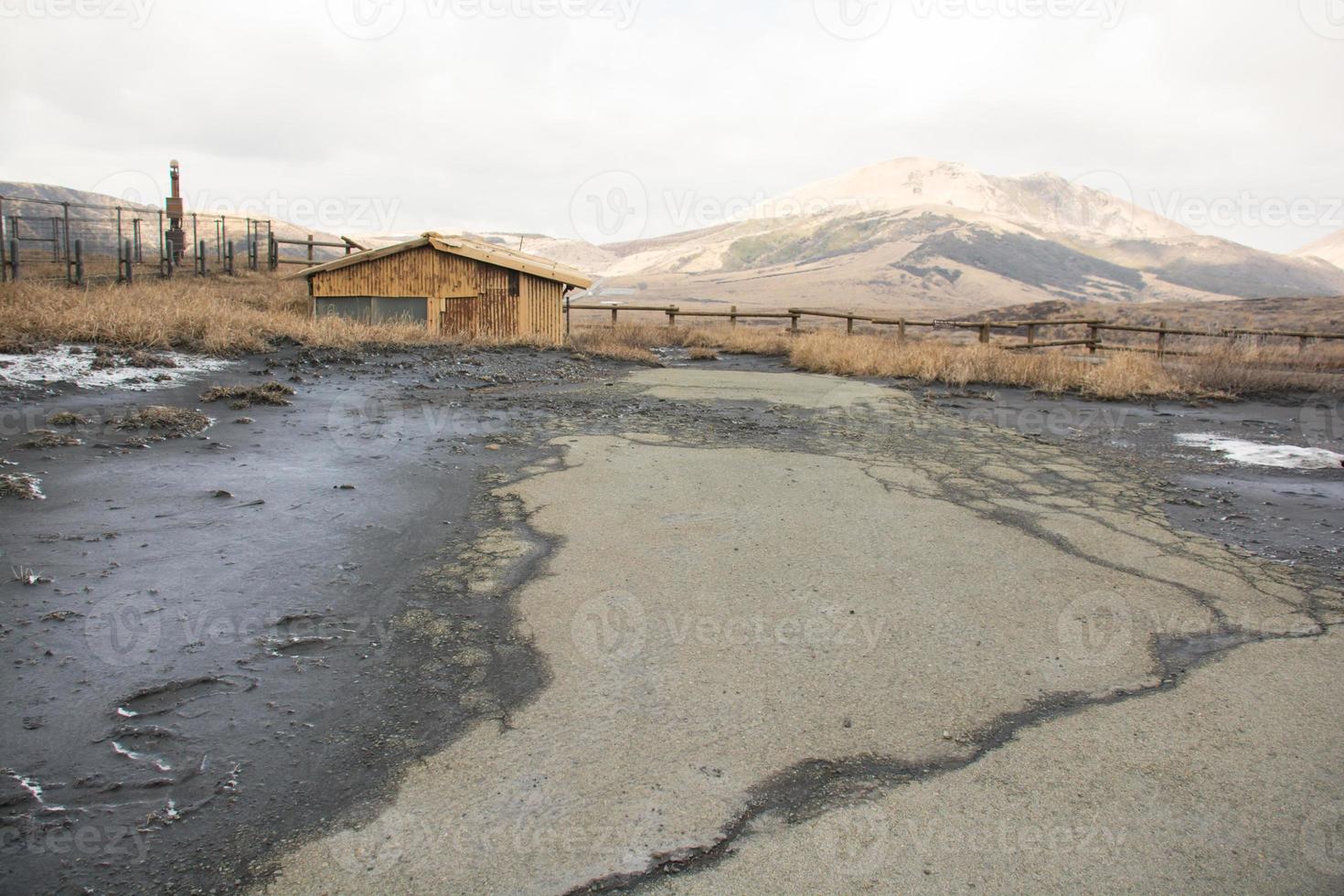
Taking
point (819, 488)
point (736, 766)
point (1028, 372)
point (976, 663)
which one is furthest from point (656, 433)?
point (1028, 372)

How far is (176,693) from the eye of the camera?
3.85 meters

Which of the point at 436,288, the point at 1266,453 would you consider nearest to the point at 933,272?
the point at 436,288

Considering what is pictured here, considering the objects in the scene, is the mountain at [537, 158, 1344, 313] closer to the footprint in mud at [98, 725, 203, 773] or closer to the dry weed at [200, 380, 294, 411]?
the dry weed at [200, 380, 294, 411]

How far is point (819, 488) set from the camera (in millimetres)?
7984

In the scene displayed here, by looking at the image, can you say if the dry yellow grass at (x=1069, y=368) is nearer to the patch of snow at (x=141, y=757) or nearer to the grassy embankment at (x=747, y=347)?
the grassy embankment at (x=747, y=347)

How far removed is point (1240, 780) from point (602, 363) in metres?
16.6

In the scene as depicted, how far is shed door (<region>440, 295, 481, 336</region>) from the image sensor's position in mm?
23141

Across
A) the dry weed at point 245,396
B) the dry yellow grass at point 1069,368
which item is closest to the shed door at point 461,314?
the dry yellow grass at point 1069,368

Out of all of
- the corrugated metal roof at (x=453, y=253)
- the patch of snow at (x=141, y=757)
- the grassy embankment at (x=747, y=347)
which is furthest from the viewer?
the corrugated metal roof at (x=453, y=253)

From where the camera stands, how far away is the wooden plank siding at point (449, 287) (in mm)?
23172

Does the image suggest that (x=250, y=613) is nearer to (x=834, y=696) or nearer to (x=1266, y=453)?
(x=834, y=696)

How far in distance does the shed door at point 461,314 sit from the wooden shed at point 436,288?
0.03 metres

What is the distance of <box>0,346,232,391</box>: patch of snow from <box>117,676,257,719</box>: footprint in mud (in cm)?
838

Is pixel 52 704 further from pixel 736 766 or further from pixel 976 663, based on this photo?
pixel 976 663
